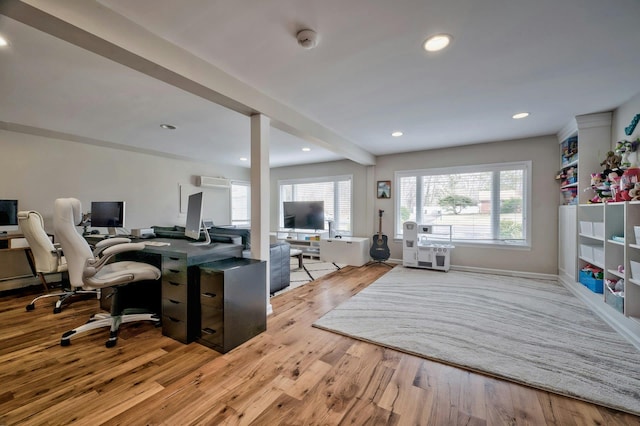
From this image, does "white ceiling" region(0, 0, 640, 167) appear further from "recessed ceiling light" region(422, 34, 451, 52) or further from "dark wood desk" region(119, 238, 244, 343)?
"dark wood desk" region(119, 238, 244, 343)

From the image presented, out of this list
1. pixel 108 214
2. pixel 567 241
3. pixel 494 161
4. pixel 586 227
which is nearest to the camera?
pixel 586 227

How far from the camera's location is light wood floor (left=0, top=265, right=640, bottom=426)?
140cm

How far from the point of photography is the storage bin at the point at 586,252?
2924 mm

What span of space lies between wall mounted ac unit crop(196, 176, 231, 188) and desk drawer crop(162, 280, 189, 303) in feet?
13.3

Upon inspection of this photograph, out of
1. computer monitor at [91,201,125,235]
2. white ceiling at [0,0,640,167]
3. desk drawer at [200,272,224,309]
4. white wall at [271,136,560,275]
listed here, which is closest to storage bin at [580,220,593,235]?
white wall at [271,136,560,275]

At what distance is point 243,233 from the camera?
2.87 m

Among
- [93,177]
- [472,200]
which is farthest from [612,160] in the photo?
[93,177]

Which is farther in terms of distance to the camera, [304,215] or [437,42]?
[304,215]

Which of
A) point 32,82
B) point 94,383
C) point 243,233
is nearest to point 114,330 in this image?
point 94,383

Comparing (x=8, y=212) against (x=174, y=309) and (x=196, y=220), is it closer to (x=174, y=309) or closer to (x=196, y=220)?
(x=196, y=220)

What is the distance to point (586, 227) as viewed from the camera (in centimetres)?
301

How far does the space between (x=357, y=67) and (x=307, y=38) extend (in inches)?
22.5

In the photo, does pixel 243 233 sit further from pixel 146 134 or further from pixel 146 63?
pixel 146 134

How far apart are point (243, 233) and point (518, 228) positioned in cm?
446
